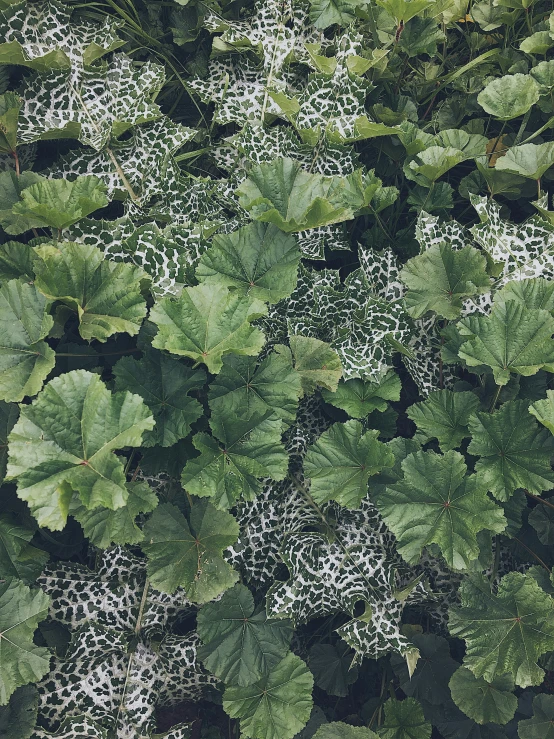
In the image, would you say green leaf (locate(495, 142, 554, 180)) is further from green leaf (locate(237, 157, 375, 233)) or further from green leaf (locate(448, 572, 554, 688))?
green leaf (locate(448, 572, 554, 688))

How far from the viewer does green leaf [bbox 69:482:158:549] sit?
5.14 feet

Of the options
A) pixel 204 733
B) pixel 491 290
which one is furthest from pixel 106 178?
pixel 204 733

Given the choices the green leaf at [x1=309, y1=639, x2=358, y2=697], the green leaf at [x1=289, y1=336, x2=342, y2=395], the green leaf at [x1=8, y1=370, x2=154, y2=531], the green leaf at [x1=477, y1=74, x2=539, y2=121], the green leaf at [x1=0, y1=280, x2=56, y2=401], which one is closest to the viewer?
the green leaf at [x1=8, y1=370, x2=154, y2=531]

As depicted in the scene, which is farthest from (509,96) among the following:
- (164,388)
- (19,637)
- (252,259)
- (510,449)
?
(19,637)

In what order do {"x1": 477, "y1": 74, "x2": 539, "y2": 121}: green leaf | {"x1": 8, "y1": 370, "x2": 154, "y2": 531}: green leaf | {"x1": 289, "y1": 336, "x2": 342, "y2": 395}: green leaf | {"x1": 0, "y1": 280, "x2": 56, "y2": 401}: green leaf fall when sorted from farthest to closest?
{"x1": 477, "y1": 74, "x2": 539, "y2": 121}: green leaf, {"x1": 289, "y1": 336, "x2": 342, "y2": 395}: green leaf, {"x1": 0, "y1": 280, "x2": 56, "y2": 401}: green leaf, {"x1": 8, "y1": 370, "x2": 154, "y2": 531}: green leaf

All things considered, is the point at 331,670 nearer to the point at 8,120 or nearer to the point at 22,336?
the point at 22,336

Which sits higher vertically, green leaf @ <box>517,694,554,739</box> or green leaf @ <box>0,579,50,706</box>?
green leaf @ <box>0,579,50,706</box>

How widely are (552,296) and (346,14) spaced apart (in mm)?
1118

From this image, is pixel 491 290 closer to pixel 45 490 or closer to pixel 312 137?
pixel 312 137

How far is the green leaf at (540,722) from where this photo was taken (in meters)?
1.83

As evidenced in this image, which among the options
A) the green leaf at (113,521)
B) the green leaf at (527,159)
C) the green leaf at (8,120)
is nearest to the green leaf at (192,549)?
the green leaf at (113,521)

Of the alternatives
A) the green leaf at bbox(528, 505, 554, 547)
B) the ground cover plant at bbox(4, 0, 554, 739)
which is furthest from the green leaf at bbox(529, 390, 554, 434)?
the green leaf at bbox(528, 505, 554, 547)

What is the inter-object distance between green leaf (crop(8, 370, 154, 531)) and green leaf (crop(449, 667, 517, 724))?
1.07 meters

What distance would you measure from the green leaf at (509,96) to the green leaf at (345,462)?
3.59 ft
